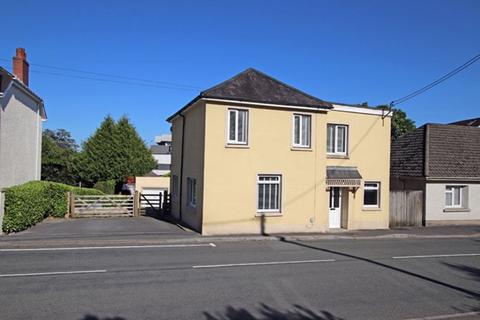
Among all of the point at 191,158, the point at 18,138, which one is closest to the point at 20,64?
the point at 18,138

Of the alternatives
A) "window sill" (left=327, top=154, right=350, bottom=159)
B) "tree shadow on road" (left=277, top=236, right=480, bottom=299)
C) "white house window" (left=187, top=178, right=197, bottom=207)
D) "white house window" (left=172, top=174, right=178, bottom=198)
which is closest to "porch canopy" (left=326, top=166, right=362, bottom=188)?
"window sill" (left=327, top=154, right=350, bottom=159)

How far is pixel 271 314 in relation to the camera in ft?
23.3

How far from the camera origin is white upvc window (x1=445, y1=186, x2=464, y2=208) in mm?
22703

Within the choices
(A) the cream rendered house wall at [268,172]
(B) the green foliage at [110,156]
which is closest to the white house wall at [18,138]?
(A) the cream rendered house wall at [268,172]

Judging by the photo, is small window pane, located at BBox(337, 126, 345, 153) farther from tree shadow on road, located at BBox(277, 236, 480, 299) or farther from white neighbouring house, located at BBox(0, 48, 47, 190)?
white neighbouring house, located at BBox(0, 48, 47, 190)

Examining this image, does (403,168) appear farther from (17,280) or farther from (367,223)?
(17,280)

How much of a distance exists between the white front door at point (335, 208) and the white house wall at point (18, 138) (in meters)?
15.0

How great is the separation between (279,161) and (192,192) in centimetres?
451

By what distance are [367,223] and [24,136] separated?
60.9ft

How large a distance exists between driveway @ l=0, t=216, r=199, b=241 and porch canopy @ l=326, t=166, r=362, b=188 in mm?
6569

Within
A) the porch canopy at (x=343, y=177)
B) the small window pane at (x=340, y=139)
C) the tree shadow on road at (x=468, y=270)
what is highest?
the small window pane at (x=340, y=139)

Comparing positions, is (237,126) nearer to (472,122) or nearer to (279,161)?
(279,161)

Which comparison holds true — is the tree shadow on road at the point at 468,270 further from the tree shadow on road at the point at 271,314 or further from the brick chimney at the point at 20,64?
the brick chimney at the point at 20,64

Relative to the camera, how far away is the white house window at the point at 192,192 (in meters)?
18.5
